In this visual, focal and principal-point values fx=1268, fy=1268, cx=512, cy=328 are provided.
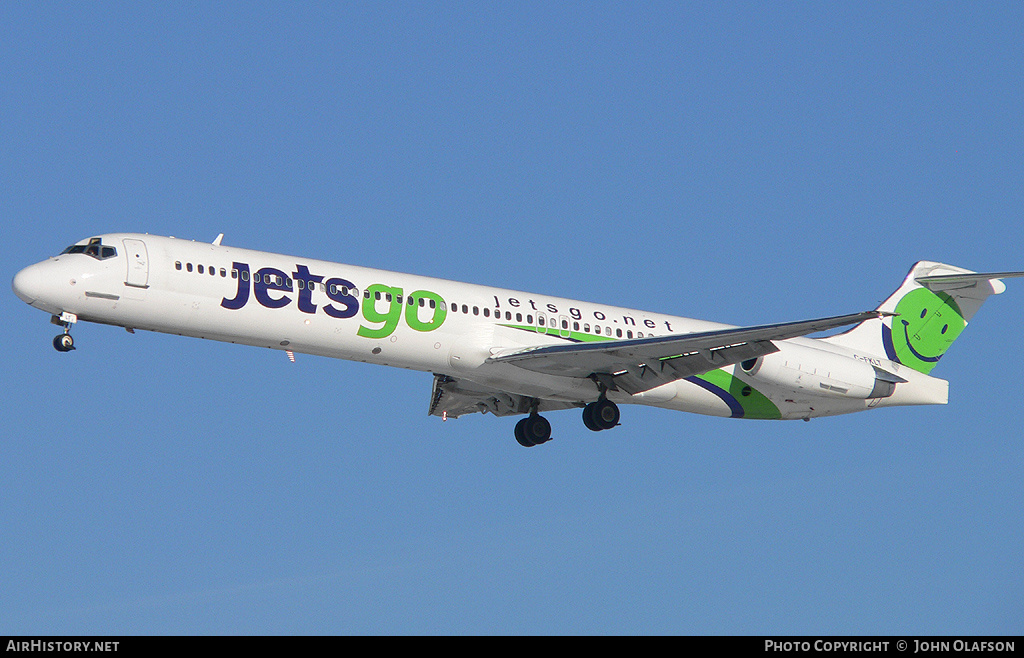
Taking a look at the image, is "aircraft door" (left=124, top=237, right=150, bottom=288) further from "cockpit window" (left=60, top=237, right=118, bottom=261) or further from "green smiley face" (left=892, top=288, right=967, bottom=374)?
"green smiley face" (left=892, top=288, right=967, bottom=374)

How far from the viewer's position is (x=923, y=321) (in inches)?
1303

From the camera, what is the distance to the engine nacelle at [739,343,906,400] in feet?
100

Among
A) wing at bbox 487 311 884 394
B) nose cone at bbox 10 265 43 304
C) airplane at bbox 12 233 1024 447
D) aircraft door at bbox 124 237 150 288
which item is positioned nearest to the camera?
nose cone at bbox 10 265 43 304

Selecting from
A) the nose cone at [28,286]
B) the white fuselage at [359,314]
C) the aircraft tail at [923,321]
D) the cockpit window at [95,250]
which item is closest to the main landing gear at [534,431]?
the white fuselage at [359,314]

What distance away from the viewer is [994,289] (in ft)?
108

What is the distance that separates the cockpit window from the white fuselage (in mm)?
115

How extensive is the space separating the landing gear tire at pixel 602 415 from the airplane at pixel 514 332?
29mm

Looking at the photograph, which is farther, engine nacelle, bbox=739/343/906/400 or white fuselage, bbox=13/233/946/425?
engine nacelle, bbox=739/343/906/400

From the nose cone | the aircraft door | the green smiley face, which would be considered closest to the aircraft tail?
the green smiley face

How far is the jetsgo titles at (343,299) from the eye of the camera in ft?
83.1

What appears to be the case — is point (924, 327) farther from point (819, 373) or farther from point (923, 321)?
point (819, 373)

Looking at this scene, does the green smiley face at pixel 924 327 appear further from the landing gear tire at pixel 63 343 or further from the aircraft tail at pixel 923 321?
the landing gear tire at pixel 63 343
